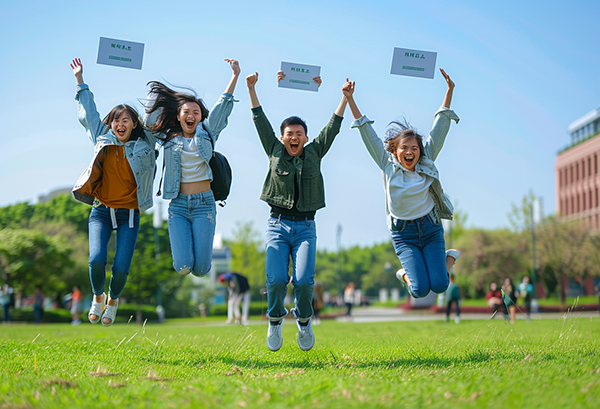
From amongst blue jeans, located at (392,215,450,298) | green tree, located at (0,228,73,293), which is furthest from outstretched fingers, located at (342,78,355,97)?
green tree, located at (0,228,73,293)

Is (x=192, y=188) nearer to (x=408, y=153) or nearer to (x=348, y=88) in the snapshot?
(x=348, y=88)

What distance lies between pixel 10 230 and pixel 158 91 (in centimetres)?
2187

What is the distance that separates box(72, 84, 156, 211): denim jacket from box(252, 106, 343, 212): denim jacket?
Answer: 1.35 metres

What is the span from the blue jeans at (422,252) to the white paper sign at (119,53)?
3.89m

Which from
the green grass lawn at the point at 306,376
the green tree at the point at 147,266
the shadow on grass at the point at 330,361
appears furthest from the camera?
the green tree at the point at 147,266

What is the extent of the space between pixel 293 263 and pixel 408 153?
192 centimetres

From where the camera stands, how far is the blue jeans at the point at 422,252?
22.3 ft

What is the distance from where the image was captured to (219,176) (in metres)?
6.78

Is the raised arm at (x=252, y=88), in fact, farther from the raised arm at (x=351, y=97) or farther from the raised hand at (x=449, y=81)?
the raised hand at (x=449, y=81)

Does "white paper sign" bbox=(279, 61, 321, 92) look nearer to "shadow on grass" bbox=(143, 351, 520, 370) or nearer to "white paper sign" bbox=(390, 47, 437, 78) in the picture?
"white paper sign" bbox=(390, 47, 437, 78)

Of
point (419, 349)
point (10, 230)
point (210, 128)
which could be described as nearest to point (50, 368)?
point (210, 128)

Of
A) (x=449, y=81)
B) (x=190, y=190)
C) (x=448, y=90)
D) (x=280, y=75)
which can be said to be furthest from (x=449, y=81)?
(x=190, y=190)

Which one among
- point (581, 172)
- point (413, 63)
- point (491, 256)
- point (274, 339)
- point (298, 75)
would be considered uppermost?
point (581, 172)

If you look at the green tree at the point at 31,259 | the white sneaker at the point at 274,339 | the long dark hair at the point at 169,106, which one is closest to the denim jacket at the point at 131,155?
the long dark hair at the point at 169,106
